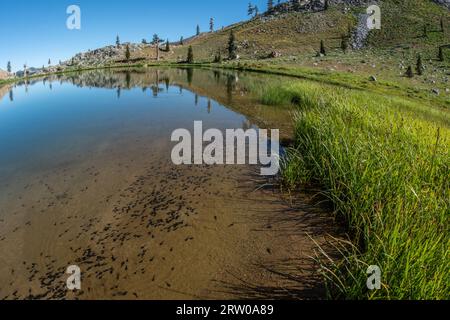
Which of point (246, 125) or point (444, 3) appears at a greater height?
point (444, 3)

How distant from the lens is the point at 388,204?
5.46 m

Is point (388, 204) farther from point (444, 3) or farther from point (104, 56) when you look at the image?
point (104, 56)

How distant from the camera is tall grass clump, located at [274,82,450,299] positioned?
4.11 metres

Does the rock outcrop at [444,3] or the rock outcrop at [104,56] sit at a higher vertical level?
the rock outcrop at [444,3]

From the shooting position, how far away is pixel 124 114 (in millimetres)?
22969

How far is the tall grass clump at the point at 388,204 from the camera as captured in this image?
4105 mm

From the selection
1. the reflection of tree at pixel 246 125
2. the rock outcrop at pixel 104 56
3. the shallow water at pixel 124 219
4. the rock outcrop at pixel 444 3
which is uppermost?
the rock outcrop at pixel 444 3

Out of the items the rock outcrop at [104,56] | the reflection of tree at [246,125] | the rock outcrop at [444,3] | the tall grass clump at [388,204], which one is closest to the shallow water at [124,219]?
the tall grass clump at [388,204]

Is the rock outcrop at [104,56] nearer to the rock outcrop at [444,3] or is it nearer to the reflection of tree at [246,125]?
the reflection of tree at [246,125]

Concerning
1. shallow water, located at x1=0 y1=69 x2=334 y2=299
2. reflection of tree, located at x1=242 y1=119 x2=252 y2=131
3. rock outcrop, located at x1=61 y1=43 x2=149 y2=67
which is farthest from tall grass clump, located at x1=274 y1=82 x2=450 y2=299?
rock outcrop, located at x1=61 y1=43 x2=149 y2=67

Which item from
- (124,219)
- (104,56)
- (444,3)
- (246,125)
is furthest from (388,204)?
(104,56)

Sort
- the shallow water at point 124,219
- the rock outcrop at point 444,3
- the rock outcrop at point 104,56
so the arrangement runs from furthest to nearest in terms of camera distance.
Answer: the rock outcrop at point 104,56 < the rock outcrop at point 444,3 < the shallow water at point 124,219

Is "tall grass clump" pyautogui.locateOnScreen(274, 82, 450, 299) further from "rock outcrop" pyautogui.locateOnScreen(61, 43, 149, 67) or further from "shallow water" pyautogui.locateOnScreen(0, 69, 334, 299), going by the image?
"rock outcrop" pyautogui.locateOnScreen(61, 43, 149, 67)

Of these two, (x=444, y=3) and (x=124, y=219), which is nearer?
(x=124, y=219)
